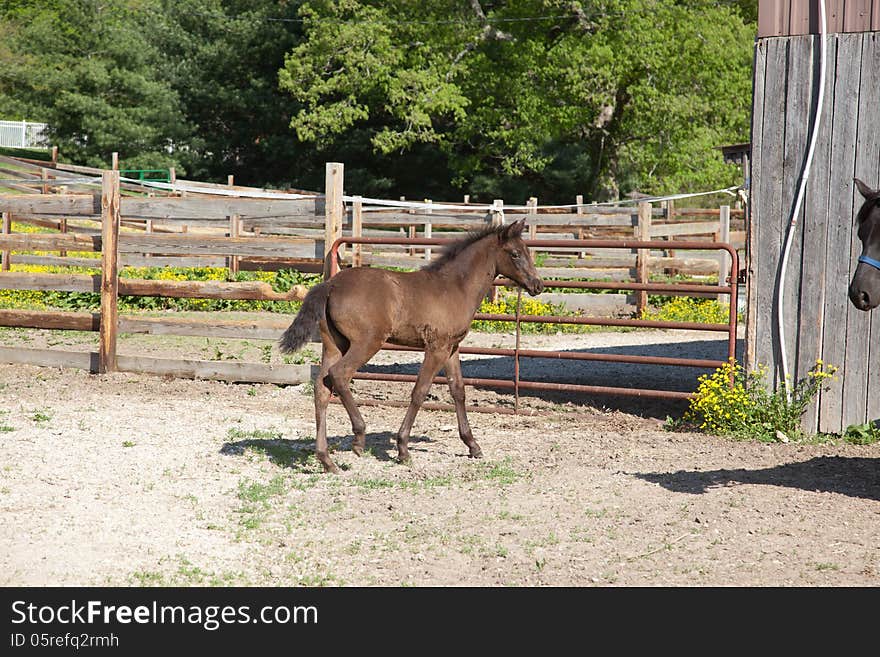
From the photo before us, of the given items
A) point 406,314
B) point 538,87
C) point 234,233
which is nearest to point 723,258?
point 234,233

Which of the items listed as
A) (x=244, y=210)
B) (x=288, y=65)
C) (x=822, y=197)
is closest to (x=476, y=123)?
(x=288, y=65)

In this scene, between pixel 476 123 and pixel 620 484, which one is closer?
pixel 620 484

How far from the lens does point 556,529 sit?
5.57 meters

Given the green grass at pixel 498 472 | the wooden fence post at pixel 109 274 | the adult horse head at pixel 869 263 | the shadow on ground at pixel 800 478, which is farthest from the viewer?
the wooden fence post at pixel 109 274

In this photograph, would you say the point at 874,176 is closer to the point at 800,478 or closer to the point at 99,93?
the point at 800,478

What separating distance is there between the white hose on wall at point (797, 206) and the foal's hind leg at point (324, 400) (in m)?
3.50

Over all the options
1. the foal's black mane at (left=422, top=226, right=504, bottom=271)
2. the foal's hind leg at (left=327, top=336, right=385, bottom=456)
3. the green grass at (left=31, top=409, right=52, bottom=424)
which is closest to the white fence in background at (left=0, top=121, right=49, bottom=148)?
the green grass at (left=31, top=409, right=52, bottom=424)

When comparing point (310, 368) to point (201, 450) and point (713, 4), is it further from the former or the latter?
point (713, 4)

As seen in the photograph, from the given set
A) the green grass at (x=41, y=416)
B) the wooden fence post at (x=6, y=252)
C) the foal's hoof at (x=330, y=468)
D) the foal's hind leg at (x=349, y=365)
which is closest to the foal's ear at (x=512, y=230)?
the foal's hind leg at (x=349, y=365)

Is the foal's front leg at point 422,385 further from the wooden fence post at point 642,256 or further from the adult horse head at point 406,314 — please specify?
the wooden fence post at point 642,256

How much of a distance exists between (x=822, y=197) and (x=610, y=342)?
17.4ft

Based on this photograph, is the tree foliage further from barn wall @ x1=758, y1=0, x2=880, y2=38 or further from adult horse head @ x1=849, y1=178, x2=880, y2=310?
adult horse head @ x1=849, y1=178, x2=880, y2=310

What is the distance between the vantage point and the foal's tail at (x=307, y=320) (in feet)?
22.7

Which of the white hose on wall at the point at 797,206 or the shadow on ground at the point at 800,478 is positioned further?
the white hose on wall at the point at 797,206
